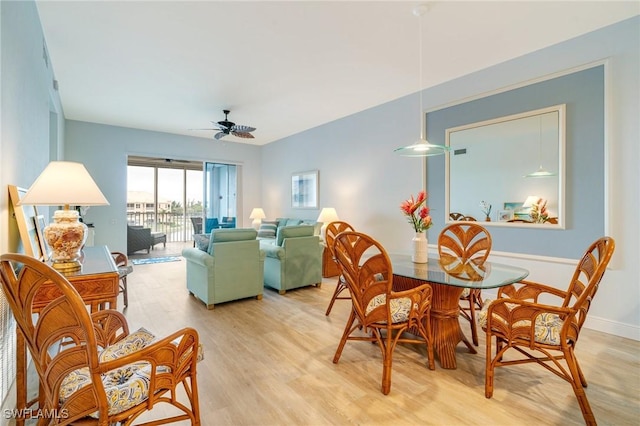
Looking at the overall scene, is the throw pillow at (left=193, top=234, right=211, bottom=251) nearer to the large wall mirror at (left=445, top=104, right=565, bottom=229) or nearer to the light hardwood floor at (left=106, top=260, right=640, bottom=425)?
the light hardwood floor at (left=106, top=260, right=640, bottom=425)

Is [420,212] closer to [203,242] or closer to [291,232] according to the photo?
[291,232]

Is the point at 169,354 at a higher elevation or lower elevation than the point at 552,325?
higher

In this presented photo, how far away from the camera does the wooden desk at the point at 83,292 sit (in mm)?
1503

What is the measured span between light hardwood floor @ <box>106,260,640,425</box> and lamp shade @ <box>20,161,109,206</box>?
1434 millimetres

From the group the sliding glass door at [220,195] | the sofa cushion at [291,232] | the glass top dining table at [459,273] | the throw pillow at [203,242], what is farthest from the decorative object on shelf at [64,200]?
the sliding glass door at [220,195]

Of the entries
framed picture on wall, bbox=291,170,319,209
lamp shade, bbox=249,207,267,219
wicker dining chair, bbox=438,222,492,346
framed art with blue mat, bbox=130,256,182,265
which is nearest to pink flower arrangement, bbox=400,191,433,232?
wicker dining chair, bbox=438,222,492,346

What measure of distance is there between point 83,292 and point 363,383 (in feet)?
6.07

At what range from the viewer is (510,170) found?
346 cm

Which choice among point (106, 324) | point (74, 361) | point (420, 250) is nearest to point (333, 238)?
point (420, 250)

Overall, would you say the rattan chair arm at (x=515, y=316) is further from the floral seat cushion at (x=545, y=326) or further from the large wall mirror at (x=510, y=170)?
the large wall mirror at (x=510, y=170)

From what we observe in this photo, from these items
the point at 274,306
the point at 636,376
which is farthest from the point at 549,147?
the point at 274,306

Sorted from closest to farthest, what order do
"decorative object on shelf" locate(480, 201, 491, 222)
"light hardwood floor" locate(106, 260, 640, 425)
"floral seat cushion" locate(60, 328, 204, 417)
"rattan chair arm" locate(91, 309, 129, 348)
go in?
"floral seat cushion" locate(60, 328, 204, 417), "rattan chair arm" locate(91, 309, 129, 348), "light hardwood floor" locate(106, 260, 640, 425), "decorative object on shelf" locate(480, 201, 491, 222)

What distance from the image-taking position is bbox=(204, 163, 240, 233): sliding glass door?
788 cm

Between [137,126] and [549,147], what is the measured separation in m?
7.04
